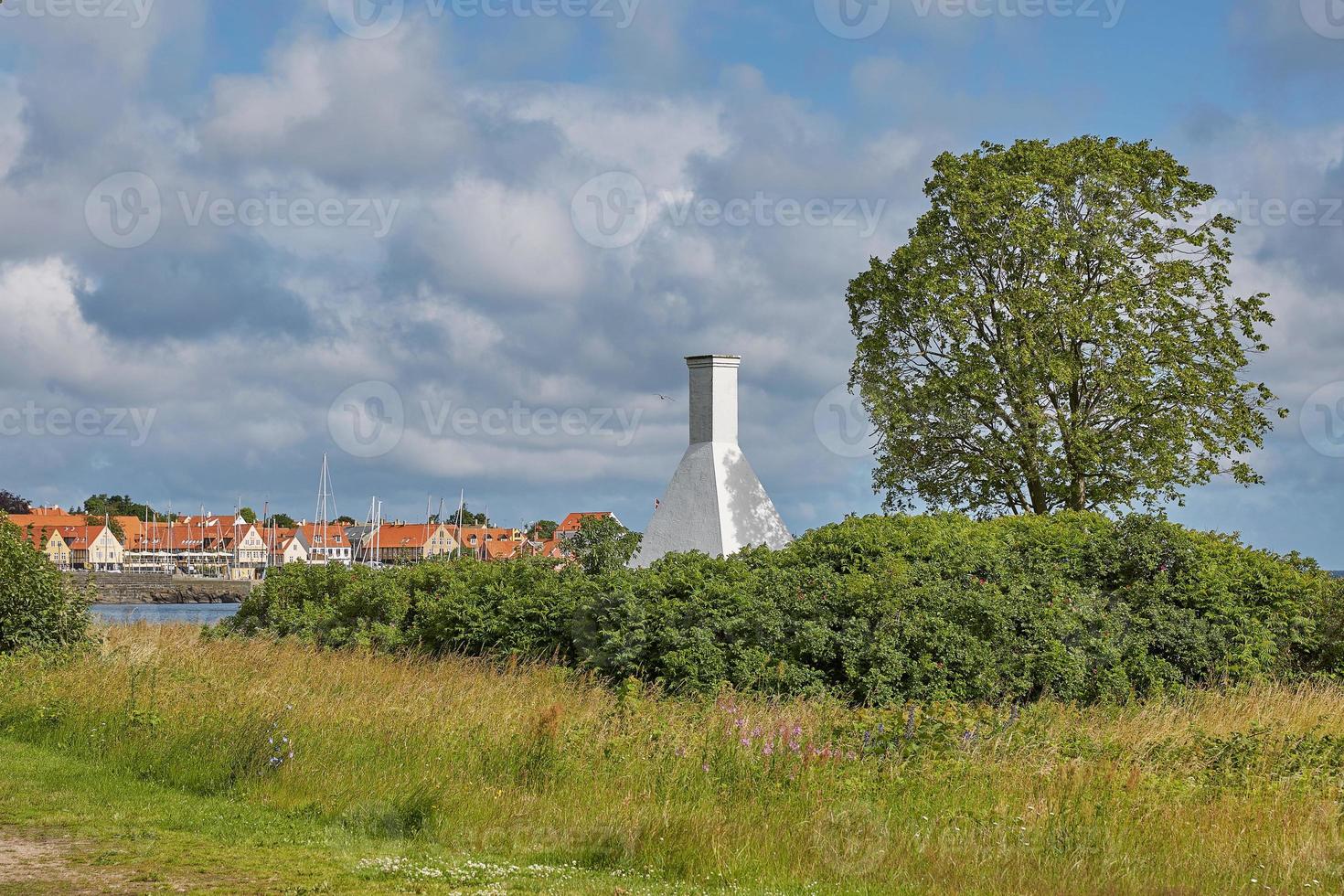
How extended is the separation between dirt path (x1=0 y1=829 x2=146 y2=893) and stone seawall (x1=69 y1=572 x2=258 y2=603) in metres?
101

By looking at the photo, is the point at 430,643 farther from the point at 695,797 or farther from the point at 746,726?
the point at 695,797

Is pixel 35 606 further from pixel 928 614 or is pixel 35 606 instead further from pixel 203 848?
pixel 928 614

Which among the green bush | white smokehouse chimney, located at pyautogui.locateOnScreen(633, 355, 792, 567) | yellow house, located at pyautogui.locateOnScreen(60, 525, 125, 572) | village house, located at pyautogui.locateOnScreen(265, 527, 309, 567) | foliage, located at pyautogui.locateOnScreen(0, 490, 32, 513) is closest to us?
the green bush

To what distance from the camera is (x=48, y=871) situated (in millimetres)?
7840

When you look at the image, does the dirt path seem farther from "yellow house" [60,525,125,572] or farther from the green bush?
"yellow house" [60,525,125,572]

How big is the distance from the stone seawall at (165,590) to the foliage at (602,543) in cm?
8372

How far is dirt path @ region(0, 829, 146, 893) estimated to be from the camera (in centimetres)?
743

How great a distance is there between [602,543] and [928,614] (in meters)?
13.7

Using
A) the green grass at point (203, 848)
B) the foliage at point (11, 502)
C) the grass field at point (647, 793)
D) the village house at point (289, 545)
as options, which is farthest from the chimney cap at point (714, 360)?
the village house at point (289, 545)

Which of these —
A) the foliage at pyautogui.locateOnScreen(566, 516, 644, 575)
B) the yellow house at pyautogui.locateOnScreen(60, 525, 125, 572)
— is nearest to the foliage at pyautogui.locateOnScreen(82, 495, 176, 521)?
the yellow house at pyautogui.locateOnScreen(60, 525, 125, 572)

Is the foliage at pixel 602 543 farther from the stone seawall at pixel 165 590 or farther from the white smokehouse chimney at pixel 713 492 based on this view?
the stone seawall at pixel 165 590

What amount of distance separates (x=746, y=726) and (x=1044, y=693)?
4.90m

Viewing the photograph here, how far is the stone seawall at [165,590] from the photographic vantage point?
350 ft

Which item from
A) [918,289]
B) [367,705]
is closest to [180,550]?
[918,289]
